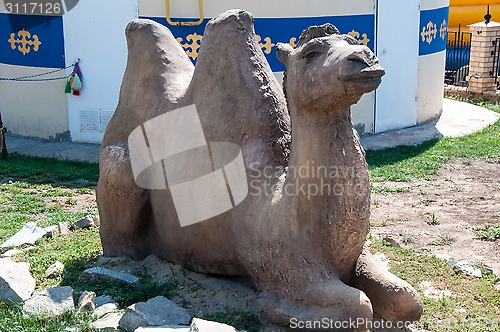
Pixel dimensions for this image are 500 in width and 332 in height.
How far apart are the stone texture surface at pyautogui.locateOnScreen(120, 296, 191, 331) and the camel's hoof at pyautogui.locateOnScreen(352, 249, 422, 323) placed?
987mm

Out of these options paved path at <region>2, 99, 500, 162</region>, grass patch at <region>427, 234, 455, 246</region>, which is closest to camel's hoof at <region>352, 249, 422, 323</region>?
grass patch at <region>427, 234, 455, 246</region>

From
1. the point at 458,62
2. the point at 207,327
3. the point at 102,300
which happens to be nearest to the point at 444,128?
the point at 458,62

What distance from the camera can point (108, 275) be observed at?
4.31 meters

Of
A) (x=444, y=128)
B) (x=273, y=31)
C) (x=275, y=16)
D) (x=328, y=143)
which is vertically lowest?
(x=444, y=128)

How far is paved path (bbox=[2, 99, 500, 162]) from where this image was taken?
9.99 metres

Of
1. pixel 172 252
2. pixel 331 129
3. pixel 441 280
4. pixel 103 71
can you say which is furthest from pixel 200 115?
pixel 103 71

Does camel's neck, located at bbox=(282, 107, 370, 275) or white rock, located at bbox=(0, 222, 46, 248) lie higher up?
camel's neck, located at bbox=(282, 107, 370, 275)

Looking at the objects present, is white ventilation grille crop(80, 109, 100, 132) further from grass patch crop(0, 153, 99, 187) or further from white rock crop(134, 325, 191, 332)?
white rock crop(134, 325, 191, 332)

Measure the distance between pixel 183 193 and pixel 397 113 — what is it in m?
7.67

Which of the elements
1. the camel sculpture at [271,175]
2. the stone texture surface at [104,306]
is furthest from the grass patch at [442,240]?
the stone texture surface at [104,306]

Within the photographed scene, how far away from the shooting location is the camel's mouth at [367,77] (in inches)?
118

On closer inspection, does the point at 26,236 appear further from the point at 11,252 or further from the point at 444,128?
the point at 444,128

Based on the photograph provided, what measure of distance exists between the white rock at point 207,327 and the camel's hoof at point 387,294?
0.76m

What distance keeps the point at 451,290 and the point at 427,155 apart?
5085 millimetres
